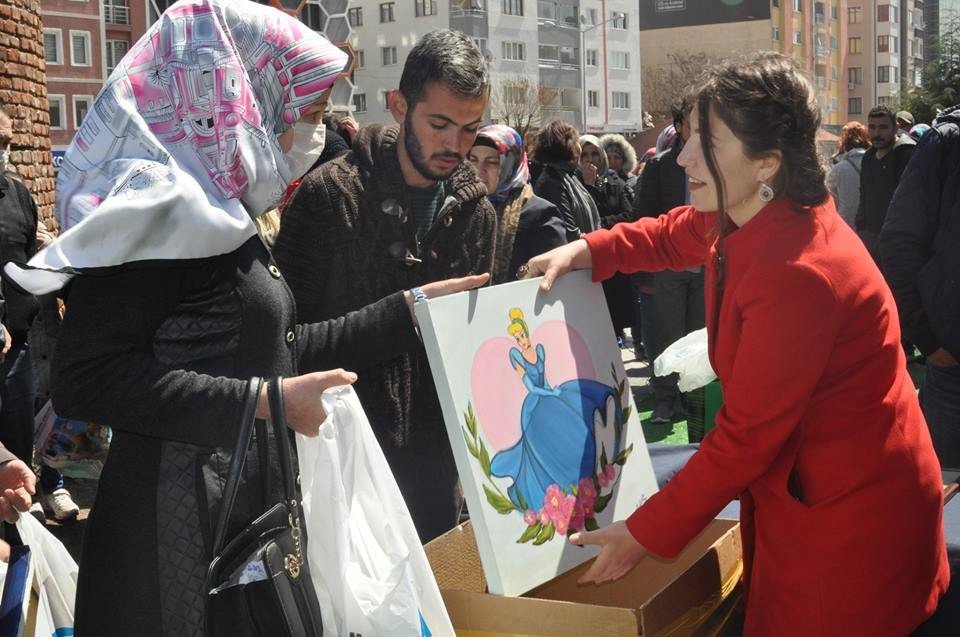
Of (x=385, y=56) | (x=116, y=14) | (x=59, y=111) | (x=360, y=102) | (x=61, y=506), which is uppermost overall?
(x=116, y=14)

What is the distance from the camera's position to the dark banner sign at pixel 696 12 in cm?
7750

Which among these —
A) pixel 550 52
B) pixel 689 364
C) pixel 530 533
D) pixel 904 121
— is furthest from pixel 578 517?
pixel 550 52

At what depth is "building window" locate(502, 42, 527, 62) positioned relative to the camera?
2504 inches

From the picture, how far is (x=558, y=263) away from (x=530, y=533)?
61 centimetres

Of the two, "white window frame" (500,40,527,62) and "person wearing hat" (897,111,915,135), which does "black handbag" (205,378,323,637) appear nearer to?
"person wearing hat" (897,111,915,135)

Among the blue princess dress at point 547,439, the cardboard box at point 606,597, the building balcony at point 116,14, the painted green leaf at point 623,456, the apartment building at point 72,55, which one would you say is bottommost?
the cardboard box at point 606,597

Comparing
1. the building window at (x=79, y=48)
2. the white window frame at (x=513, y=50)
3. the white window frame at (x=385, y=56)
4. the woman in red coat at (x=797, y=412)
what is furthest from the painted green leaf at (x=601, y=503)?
the white window frame at (x=385, y=56)

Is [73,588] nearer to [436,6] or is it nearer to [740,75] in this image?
[740,75]

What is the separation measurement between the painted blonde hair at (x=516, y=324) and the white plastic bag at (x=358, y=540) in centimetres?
43

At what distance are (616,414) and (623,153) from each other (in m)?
9.46

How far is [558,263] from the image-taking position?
256 cm

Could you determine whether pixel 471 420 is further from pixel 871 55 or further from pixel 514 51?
pixel 871 55

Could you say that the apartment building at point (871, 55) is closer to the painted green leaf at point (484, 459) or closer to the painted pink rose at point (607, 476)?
the painted pink rose at point (607, 476)

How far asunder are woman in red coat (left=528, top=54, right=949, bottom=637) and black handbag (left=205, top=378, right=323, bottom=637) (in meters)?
0.61
